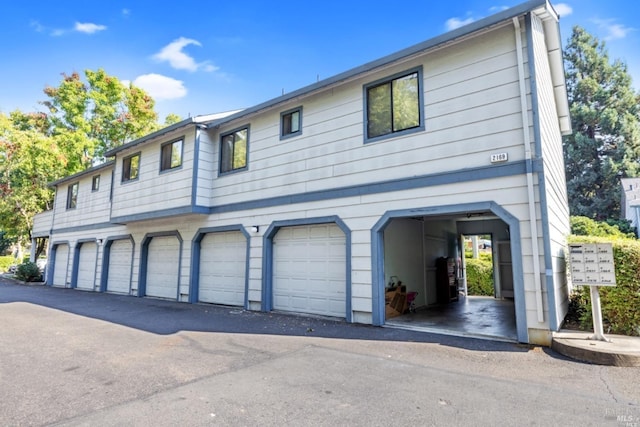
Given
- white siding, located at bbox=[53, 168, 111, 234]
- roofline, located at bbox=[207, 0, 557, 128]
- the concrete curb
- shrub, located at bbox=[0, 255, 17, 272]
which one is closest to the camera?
the concrete curb

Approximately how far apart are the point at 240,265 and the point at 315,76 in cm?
548

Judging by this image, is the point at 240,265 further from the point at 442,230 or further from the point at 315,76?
the point at 442,230

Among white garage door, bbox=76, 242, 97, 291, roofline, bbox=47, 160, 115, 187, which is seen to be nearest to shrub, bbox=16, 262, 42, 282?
white garage door, bbox=76, 242, 97, 291

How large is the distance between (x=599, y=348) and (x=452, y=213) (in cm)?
289

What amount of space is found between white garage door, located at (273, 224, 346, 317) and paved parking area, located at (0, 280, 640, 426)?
4.33 ft

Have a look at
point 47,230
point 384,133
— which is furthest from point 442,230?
point 47,230

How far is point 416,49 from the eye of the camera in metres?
6.76

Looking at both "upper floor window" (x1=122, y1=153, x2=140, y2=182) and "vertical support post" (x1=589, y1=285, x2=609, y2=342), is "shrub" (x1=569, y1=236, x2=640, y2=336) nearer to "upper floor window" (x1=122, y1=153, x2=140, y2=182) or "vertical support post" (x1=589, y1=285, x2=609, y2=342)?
"vertical support post" (x1=589, y1=285, x2=609, y2=342)

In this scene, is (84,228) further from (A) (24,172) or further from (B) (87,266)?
(A) (24,172)

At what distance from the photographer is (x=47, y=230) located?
61.3 ft

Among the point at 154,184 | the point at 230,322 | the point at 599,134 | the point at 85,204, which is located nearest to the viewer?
the point at 230,322

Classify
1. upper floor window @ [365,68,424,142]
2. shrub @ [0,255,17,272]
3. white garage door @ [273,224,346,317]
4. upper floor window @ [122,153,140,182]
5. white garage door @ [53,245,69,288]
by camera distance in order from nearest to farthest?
upper floor window @ [365,68,424,142] < white garage door @ [273,224,346,317] < upper floor window @ [122,153,140,182] < white garage door @ [53,245,69,288] < shrub @ [0,255,17,272]

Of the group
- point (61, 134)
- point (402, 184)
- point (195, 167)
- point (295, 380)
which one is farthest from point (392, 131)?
point (61, 134)

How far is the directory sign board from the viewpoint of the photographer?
A: 5164mm
